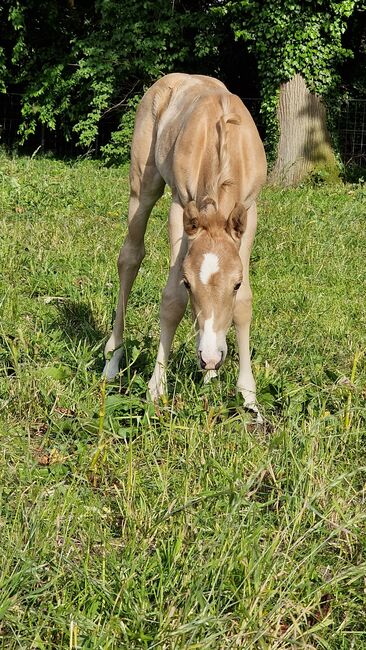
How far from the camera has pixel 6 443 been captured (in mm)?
3152

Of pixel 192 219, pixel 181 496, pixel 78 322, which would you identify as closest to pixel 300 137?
pixel 78 322

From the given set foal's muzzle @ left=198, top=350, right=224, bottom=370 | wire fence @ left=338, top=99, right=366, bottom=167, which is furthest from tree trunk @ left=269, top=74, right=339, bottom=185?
foal's muzzle @ left=198, top=350, right=224, bottom=370

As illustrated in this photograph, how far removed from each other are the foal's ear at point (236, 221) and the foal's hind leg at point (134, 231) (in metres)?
1.44

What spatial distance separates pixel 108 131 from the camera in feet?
69.0

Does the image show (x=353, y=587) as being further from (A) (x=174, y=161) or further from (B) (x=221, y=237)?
(A) (x=174, y=161)

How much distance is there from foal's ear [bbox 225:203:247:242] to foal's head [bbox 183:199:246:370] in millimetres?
A: 68

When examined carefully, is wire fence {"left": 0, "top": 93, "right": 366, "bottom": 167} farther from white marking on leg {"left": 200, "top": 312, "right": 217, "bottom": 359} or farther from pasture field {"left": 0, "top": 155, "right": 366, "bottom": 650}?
white marking on leg {"left": 200, "top": 312, "right": 217, "bottom": 359}

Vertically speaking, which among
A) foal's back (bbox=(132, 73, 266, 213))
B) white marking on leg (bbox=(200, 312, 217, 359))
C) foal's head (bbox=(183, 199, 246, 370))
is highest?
foal's back (bbox=(132, 73, 266, 213))

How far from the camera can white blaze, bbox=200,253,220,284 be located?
3.46 meters

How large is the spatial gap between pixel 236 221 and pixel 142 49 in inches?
624

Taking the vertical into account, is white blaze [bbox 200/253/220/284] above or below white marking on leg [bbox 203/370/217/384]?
above

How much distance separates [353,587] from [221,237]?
1.77 m

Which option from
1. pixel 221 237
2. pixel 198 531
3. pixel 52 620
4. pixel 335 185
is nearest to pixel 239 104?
pixel 221 237

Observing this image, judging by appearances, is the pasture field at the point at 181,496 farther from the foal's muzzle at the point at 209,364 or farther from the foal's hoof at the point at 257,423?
the foal's muzzle at the point at 209,364
